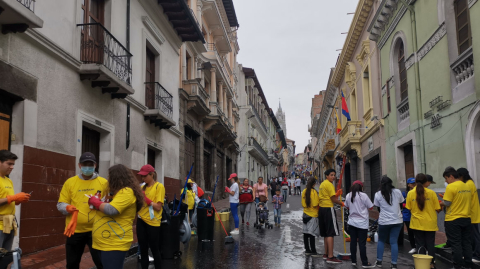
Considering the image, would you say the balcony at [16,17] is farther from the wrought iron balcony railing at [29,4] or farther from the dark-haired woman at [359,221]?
the dark-haired woman at [359,221]

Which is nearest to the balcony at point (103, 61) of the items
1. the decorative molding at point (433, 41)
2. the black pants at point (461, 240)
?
the black pants at point (461, 240)

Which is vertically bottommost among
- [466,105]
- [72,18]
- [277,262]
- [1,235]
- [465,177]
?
[277,262]

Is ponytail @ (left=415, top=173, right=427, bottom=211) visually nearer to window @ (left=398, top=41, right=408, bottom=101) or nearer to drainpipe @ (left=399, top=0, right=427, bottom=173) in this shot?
drainpipe @ (left=399, top=0, right=427, bottom=173)

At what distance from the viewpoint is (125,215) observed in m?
4.35

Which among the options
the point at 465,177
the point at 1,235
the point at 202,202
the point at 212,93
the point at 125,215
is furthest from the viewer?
the point at 212,93

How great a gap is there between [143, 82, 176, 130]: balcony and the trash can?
4.57m

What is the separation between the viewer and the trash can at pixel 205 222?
10227mm

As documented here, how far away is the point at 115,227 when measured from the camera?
14.0ft

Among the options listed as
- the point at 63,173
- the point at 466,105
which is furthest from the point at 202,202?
the point at 466,105

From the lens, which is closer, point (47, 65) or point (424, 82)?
point (47, 65)

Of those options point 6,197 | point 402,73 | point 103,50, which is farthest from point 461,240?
point 402,73

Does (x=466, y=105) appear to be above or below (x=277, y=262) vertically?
above

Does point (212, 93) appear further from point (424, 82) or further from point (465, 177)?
point (465, 177)

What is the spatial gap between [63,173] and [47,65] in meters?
2.19
